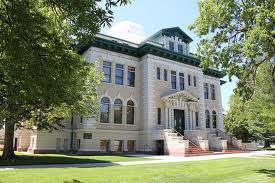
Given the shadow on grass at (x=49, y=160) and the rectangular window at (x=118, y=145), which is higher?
the rectangular window at (x=118, y=145)

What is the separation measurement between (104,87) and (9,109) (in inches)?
544

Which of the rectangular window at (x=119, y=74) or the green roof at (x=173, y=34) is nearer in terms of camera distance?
the rectangular window at (x=119, y=74)

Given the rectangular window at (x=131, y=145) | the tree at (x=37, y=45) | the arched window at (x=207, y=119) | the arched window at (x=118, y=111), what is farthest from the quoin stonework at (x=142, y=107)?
the tree at (x=37, y=45)

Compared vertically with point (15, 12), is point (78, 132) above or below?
below

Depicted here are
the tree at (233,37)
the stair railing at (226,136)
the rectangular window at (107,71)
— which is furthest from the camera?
the stair railing at (226,136)

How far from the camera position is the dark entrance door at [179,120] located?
33062 mm

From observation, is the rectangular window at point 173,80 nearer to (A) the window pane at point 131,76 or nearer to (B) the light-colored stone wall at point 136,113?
(B) the light-colored stone wall at point 136,113

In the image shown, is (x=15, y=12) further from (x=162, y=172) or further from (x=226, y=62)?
(x=226, y=62)

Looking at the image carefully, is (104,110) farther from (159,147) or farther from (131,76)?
(159,147)

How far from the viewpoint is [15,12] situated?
6.82m

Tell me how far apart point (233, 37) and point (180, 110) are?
1752 cm

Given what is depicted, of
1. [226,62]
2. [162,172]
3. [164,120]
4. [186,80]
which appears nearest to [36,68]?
[162,172]

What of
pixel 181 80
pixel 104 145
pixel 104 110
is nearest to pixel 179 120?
pixel 181 80

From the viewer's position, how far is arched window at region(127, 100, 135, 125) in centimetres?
3084
